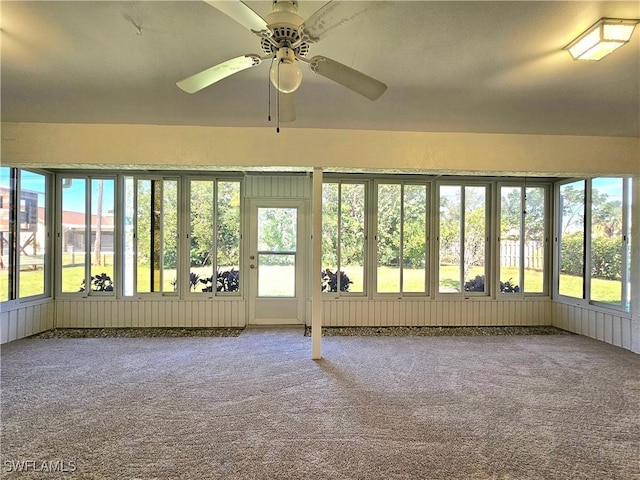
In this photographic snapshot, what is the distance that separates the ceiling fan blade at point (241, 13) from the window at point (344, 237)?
386 centimetres

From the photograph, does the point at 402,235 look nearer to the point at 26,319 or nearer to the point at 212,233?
the point at 212,233

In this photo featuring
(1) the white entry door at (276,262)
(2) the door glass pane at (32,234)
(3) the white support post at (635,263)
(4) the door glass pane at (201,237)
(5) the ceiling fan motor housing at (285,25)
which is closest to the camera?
(5) the ceiling fan motor housing at (285,25)

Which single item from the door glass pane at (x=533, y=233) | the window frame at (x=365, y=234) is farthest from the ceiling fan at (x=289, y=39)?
the door glass pane at (x=533, y=233)

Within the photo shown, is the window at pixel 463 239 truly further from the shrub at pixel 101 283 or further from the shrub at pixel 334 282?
the shrub at pixel 101 283

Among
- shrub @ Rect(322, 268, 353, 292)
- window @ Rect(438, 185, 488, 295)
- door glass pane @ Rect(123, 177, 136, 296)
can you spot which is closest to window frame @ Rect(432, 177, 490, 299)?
window @ Rect(438, 185, 488, 295)

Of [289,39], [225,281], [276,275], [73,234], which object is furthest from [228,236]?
[289,39]

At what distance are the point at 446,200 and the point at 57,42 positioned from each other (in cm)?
515

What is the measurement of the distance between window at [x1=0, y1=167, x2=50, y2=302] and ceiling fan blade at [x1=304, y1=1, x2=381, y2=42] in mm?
4826

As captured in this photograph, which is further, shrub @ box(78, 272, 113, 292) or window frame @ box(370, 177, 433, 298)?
window frame @ box(370, 177, 433, 298)

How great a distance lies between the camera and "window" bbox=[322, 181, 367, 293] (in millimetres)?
5500

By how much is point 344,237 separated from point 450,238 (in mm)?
1780

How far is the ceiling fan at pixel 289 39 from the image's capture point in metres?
1.51

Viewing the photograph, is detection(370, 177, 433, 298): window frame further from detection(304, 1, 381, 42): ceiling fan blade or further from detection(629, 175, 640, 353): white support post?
detection(304, 1, 381, 42): ceiling fan blade

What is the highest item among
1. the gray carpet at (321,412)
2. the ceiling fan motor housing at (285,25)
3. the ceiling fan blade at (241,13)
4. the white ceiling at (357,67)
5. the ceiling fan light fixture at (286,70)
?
the white ceiling at (357,67)
